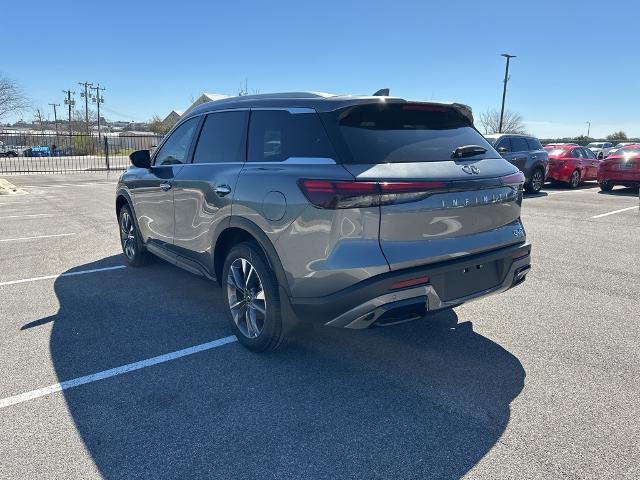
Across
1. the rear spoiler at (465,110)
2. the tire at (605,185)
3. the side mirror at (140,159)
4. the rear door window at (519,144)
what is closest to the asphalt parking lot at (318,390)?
the side mirror at (140,159)

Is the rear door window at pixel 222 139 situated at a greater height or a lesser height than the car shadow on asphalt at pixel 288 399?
greater

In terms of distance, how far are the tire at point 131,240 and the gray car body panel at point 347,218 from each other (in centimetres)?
211

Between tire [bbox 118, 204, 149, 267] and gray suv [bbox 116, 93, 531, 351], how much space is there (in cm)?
195

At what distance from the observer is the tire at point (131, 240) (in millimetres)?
5629

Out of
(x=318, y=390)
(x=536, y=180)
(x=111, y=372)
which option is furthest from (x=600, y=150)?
(x=111, y=372)

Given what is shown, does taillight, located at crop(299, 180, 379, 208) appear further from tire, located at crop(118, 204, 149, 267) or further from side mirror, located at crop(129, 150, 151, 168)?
tire, located at crop(118, 204, 149, 267)

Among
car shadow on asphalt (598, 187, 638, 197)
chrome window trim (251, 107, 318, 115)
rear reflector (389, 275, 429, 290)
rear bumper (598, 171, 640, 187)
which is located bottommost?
car shadow on asphalt (598, 187, 638, 197)

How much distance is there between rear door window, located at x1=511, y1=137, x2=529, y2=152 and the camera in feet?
44.1

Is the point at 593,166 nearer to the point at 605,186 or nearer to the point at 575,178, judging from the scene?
the point at 575,178

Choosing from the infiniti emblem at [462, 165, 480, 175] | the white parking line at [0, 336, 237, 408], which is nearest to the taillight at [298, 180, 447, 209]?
the infiniti emblem at [462, 165, 480, 175]

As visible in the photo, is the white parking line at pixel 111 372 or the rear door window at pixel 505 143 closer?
the white parking line at pixel 111 372

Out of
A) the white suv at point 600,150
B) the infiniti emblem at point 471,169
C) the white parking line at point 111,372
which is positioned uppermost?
the white suv at point 600,150

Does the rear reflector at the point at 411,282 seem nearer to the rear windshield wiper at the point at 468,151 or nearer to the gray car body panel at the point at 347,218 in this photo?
the gray car body panel at the point at 347,218

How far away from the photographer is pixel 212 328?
4.03m
